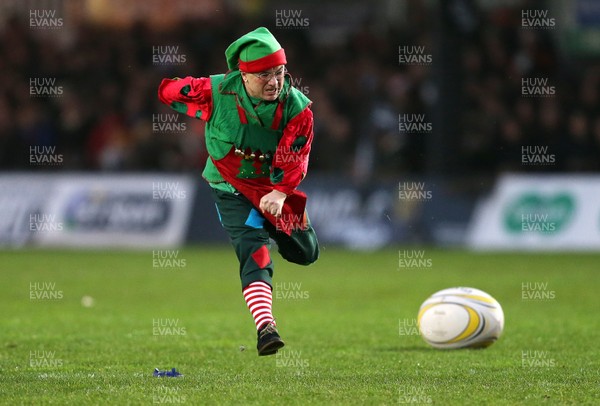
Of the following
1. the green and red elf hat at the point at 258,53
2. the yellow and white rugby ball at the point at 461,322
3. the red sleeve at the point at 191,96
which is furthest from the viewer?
the yellow and white rugby ball at the point at 461,322

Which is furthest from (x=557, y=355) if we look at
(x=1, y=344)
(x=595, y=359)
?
(x=1, y=344)

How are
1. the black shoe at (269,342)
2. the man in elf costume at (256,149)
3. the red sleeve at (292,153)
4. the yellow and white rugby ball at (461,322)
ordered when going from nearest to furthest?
the black shoe at (269,342)
the man in elf costume at (256,149)
the red sleeve at (292,153)
the yellow and white rugby ball at (461,322)

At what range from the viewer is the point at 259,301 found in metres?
8.12

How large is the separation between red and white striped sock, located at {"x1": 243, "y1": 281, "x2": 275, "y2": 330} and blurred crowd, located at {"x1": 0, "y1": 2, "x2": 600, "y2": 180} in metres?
13.3

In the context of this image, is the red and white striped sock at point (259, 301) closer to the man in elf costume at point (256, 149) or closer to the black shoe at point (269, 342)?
the man in elf costume at point (256, 149)

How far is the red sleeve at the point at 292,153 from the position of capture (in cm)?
820

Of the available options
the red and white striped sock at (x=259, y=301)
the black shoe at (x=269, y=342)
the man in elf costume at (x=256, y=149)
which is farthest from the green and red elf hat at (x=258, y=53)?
the black shoe at (x=269, y=342)

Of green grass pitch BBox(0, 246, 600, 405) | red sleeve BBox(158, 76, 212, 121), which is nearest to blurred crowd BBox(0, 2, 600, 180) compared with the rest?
green grass pitch BBox(0, 246, 600, 405)

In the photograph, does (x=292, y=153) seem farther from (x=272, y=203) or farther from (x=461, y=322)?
(x=461, y=322)

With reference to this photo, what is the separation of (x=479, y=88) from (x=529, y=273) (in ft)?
22.1

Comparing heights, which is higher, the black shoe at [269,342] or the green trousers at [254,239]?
the green trousers at [254,239]

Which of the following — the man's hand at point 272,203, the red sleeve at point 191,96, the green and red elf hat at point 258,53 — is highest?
the green and red elf hat at point 258,53

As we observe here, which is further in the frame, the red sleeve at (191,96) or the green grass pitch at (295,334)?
the red sleeve at (191,96)

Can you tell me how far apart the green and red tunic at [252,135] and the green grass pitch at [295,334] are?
4.03 feet
